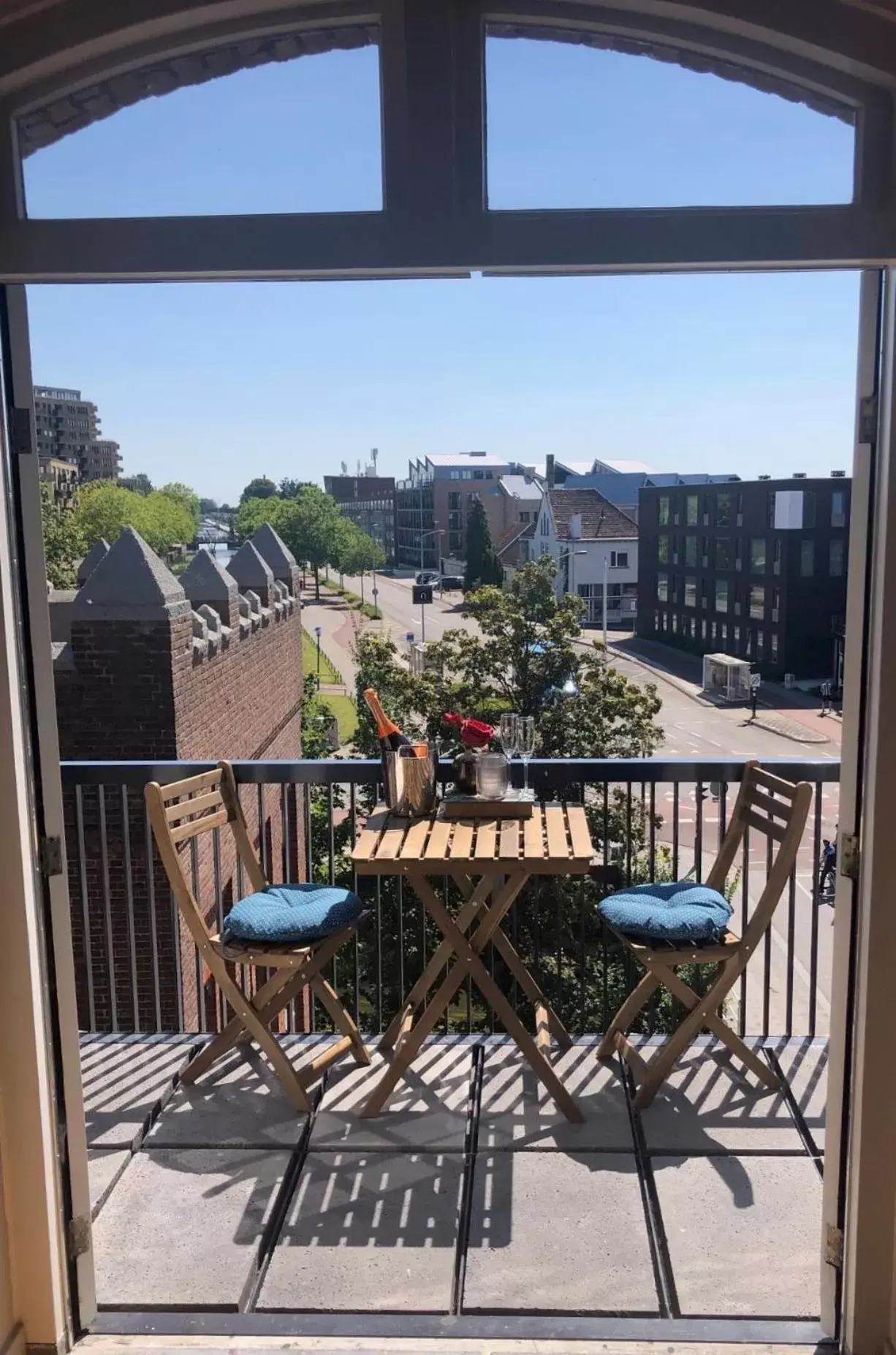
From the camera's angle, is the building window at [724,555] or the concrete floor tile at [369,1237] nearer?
the concrete floor tile at [369,1237]

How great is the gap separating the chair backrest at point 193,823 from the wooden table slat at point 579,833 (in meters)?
1.09

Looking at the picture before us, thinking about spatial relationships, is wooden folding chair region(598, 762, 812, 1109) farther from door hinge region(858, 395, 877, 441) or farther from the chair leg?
door hinge region(858, 395, 877, 441)

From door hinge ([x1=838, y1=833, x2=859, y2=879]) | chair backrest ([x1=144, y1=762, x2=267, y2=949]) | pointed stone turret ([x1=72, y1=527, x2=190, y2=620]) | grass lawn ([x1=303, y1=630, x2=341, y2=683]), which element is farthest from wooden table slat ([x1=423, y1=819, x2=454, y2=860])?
grass lawn ([x1=303, y1=630, x2=341, y2=683])

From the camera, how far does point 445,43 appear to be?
6.14ft

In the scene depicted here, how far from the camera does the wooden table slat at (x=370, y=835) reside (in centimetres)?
291

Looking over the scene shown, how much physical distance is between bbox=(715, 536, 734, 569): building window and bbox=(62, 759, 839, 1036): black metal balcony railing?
3.26 metres

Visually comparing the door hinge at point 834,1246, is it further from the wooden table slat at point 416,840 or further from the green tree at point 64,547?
the green tree at point 64,547

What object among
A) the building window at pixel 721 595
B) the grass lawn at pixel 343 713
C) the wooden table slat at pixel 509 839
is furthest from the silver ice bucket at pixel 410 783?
the grass lawn at pixel 343 713

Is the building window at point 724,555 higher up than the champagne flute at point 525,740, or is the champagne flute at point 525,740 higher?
the building window at point 724,555

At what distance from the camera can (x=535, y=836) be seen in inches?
122

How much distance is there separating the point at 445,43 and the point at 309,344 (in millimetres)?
13737

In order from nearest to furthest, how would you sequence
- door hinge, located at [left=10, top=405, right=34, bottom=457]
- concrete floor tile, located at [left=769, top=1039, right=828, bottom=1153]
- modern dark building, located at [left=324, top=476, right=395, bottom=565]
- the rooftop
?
door hinge, located at [left=10, top=405, right=34, bottom=457] → concrete floor tile, located at [left=769, top=1039, right=828, bottom=1153] → modern dark building, located at [left=324, top=476, right=395, bottom=565] → the rooftop

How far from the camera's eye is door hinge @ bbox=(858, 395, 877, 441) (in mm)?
1971

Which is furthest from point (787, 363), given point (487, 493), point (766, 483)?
point (766, 483)
